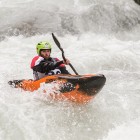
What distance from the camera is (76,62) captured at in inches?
361

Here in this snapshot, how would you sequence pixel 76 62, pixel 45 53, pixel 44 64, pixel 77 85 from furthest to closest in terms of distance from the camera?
pixel 76 62, pixel 45 53, pixel 44 64, pixel 77 85

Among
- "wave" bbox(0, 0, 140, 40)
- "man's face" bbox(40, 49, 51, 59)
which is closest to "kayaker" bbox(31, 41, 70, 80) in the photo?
"man's face" bbox(40, 49, 51, 59)

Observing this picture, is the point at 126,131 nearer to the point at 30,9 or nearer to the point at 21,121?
the point at 21,121

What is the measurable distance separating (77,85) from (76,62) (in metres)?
3.26

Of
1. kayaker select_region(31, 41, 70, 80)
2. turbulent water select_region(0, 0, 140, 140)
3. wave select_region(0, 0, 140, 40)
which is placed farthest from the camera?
wave select_region(0, 0, 140, 40)

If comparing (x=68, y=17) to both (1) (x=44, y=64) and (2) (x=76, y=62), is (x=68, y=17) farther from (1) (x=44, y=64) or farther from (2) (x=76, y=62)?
(1) (x=44, y=64)

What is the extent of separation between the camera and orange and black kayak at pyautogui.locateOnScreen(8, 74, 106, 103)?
19.2 ft

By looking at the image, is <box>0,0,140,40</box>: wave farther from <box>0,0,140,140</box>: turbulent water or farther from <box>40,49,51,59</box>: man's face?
<box>40,49,51,59</box>: man's face

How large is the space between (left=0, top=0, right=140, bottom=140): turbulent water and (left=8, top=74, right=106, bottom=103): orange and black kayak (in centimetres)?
19

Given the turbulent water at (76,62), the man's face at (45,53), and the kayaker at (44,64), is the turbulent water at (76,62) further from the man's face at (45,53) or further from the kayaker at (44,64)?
the man's face at (45,53)

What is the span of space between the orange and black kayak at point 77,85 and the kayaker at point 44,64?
0.30 metres

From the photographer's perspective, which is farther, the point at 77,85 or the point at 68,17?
the point at 68,17

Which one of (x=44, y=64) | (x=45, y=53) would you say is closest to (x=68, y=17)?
(x=45, y=53)

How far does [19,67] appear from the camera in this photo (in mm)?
8836
